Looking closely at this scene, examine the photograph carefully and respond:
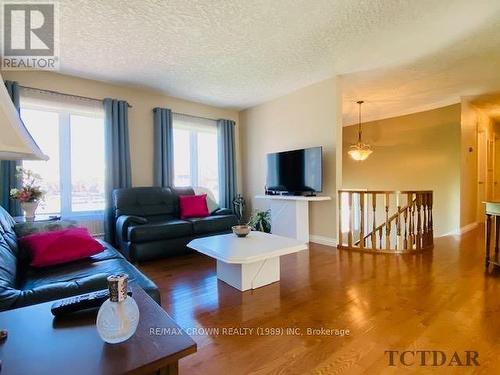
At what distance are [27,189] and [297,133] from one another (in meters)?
3.93

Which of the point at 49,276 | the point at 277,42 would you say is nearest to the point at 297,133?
the point at 277,42

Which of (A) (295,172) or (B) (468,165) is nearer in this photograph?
(A) (295,172)

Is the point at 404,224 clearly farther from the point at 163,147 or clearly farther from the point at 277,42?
the point at 163,147

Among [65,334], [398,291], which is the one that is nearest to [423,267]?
[398,291]

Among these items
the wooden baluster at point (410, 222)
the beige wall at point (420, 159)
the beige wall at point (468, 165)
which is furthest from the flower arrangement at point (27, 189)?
the beige wall at point (468, 165)

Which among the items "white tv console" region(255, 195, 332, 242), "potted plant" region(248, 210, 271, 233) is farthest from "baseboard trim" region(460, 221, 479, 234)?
"potted plant" region(248, 210, 271, 233)

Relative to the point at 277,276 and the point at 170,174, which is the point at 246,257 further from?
the point at 170,174

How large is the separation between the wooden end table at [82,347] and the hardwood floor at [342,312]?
2.64 feet

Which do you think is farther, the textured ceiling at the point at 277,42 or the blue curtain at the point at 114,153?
the blue curtain at the point at 114,153

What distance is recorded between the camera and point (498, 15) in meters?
2.49

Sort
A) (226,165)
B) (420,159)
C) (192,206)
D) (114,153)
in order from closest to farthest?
(114,153), (192,206), (226,165), (420,159)

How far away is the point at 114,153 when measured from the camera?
408 cm

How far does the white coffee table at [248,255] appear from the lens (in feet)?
7.57

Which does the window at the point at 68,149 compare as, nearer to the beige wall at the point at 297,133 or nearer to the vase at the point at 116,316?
the beige wall at the point at 297,133
